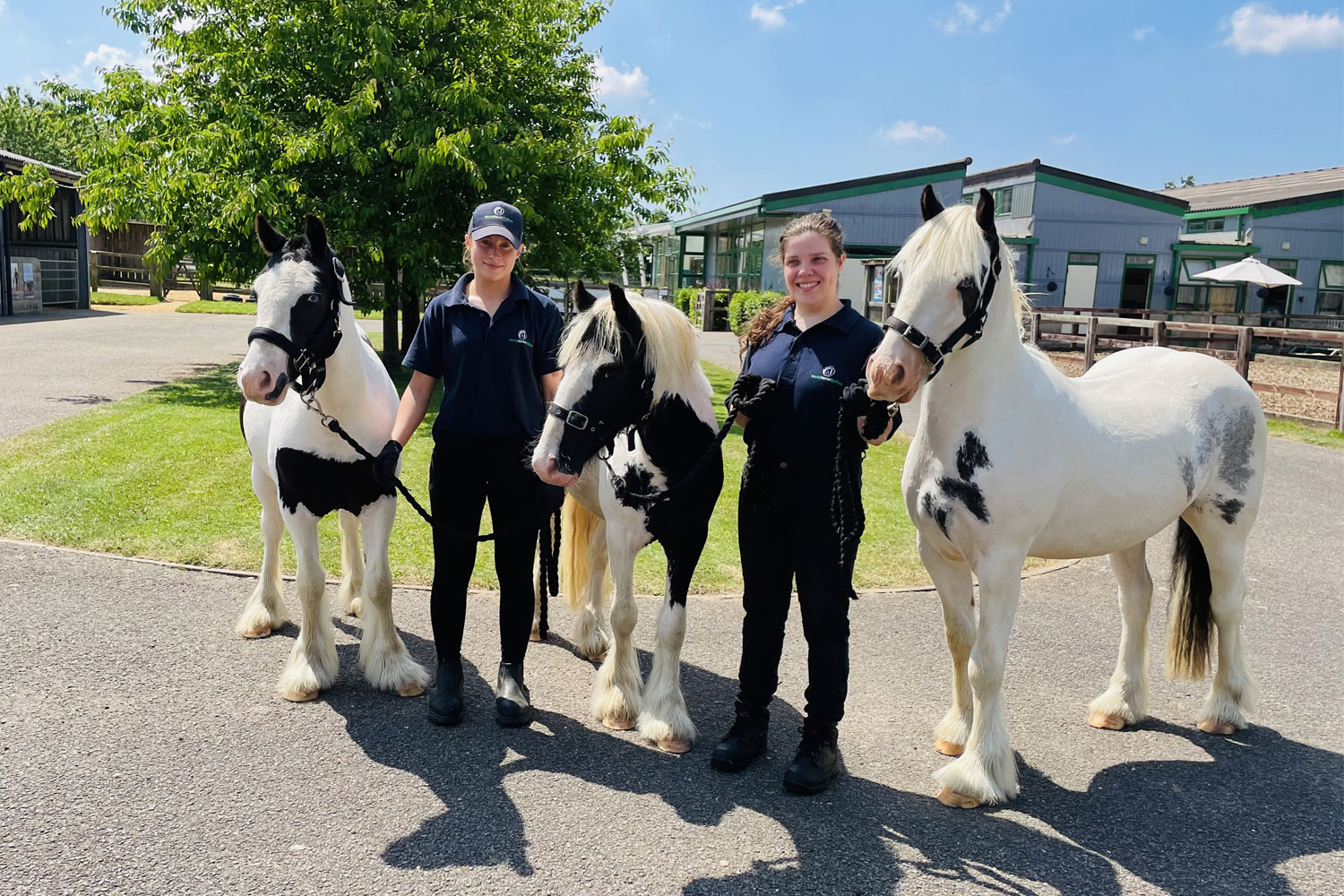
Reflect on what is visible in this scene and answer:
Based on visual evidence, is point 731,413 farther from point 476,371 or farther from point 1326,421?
point 1326,421

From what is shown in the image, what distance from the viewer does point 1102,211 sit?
29.6 m

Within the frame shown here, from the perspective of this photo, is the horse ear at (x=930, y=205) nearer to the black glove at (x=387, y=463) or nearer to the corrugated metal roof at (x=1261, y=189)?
the black glove at (x=387, y=463)

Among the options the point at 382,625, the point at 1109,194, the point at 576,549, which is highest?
the point at 1109,194

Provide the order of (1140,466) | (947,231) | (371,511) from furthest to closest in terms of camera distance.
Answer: (371,511) < (1140,466) < (947,231)

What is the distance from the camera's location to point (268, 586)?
15.7ft

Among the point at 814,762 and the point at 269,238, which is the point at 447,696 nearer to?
the point at 814,762

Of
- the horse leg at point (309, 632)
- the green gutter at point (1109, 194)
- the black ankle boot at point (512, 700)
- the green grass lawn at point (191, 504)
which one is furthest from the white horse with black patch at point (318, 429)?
the green gutter at point (1109, 194)

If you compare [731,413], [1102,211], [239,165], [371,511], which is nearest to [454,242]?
[239,165]

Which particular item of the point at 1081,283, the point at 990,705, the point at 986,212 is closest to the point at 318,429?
the point at 986,212

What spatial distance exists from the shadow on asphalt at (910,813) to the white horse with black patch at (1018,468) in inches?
10.0

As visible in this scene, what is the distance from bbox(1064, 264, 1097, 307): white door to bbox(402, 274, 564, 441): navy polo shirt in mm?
29976

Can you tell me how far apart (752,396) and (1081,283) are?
99.9ft

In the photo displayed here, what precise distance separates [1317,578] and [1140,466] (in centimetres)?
373

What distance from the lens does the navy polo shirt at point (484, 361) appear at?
12.0 feet
